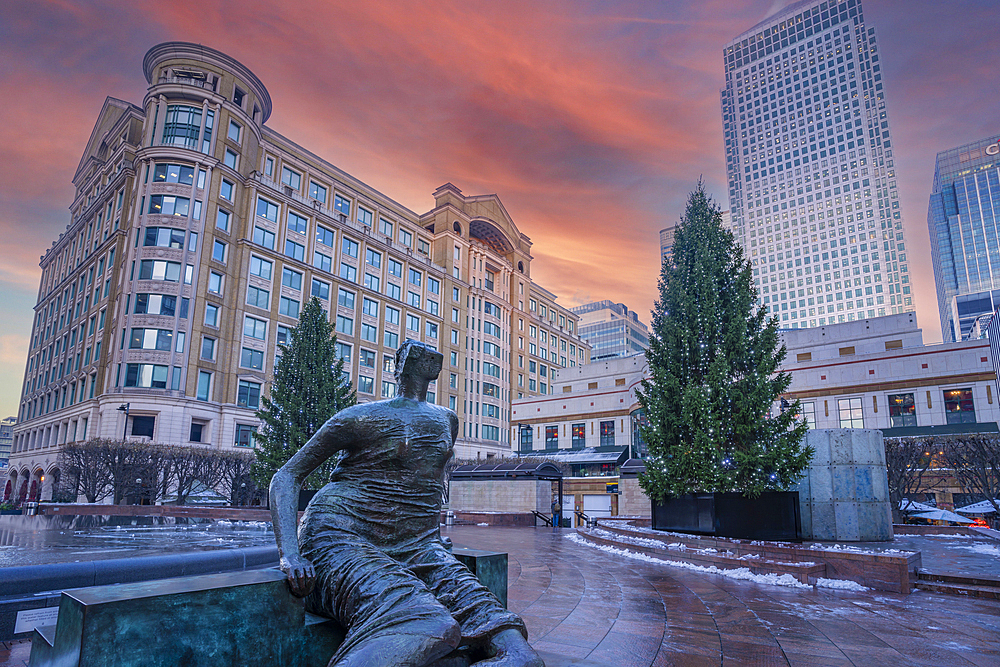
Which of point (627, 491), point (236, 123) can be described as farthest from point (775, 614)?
point (236, 123)

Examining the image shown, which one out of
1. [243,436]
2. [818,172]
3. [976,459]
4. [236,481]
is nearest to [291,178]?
[243,436]

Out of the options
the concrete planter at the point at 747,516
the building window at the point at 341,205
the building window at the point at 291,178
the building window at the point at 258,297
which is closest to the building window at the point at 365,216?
the building window at the point at 341,205

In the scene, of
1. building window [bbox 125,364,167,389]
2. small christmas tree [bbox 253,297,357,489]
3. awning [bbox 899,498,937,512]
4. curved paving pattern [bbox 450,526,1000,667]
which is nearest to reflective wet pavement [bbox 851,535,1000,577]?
curved paving pattern [bbox 450,526,1000,667]

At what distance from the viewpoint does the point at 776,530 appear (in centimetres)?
1308

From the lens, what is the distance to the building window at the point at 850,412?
37250mm

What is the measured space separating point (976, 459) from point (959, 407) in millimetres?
12546

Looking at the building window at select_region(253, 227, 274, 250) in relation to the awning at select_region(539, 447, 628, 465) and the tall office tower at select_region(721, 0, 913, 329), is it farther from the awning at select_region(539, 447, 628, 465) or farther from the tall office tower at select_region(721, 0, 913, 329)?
the tall office tower at select_region(721, 0, 913, 329)

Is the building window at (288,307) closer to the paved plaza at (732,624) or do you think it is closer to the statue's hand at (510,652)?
the paved plaza at (732,624)

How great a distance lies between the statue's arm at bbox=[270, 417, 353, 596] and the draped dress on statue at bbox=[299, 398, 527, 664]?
0.04m

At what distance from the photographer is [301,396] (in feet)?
70.1

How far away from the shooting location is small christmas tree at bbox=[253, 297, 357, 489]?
2094 centimetres

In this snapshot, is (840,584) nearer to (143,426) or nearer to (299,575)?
(299,575)

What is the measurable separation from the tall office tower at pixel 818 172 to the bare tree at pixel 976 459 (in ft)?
356

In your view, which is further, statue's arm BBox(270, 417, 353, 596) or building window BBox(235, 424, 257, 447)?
building window BBox(235, 424, 257, 447)
